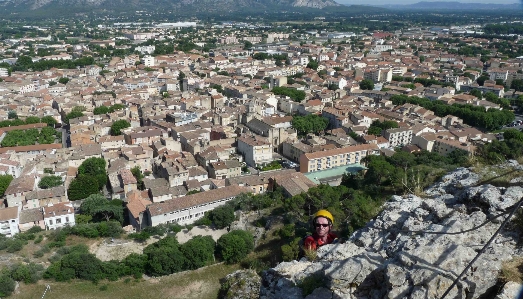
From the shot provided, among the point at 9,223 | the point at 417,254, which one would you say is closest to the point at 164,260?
the point at 9,223

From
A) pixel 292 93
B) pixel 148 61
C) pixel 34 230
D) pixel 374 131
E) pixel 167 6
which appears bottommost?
pixel 34 230

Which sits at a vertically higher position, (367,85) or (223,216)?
(367,85)

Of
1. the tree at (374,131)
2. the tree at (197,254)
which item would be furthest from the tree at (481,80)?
the tree at (197,254)

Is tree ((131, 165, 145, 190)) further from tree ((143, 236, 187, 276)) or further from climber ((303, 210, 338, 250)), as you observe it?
climber ((303, 210, 338, 250))

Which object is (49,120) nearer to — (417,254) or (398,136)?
(398,136)

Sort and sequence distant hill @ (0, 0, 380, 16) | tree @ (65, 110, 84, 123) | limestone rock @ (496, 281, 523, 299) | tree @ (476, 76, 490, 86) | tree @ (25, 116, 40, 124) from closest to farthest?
limestone rock @ (496, 281, 523, 299), tree @ (25, 116, 40, 124), tree @ (65, 110, 84, 123), tree @ (476, 76, 490, 86), distant hill @ (0, 0, 380, 16)

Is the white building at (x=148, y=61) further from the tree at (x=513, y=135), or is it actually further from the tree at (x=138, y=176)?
the tree at (x=513, y=135)

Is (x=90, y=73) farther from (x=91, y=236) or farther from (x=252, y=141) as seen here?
(x=91, y=236)

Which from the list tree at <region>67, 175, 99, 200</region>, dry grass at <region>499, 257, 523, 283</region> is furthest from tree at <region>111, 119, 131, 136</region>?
dry grass at <region>499, 257, 523, 283</region>
